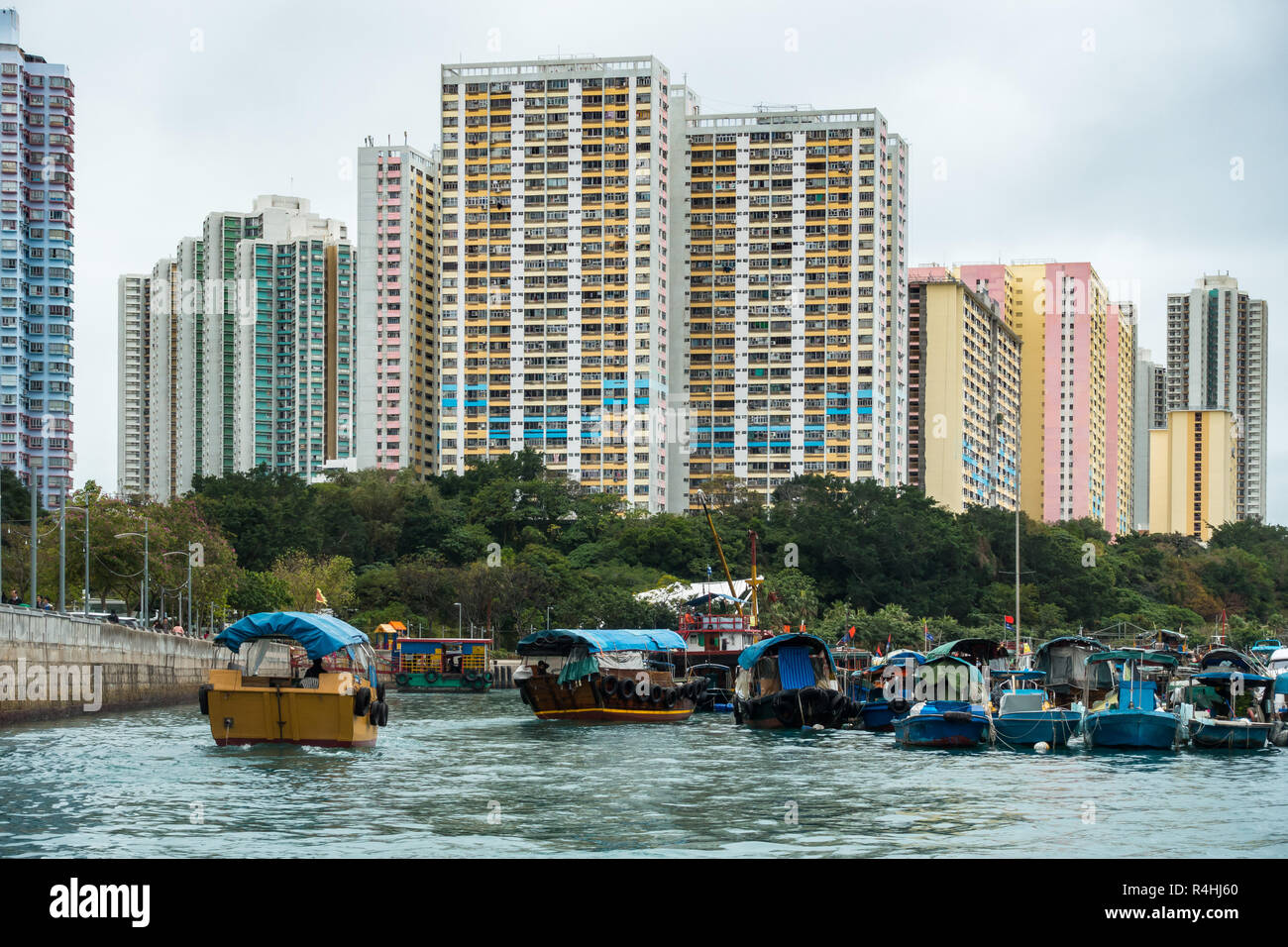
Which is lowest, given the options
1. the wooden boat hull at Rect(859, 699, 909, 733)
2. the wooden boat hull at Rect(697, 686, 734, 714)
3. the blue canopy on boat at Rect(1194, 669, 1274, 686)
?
the wooden boat hull at Rect(697, 686, 734, 714)

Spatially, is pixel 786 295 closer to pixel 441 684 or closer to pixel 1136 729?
pixel 441 684

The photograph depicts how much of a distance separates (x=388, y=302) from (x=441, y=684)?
206 feet

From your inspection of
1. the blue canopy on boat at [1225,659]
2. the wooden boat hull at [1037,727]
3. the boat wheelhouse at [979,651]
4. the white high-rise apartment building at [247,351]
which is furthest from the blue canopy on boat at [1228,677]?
the white high-rise apartment building at [247,351]

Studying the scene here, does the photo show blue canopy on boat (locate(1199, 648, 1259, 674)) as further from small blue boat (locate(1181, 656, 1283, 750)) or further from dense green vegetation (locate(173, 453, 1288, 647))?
dense green vegetation (locate(173, 453, 1288, 647))

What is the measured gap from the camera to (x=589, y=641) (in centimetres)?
4266

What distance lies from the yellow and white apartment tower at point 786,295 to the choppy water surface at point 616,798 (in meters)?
80.3

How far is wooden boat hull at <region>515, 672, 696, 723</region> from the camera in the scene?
142 feet

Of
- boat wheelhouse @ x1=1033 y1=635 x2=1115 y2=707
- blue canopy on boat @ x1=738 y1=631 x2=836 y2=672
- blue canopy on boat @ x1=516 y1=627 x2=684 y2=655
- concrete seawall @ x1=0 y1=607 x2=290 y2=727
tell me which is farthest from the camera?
blue canopy on boat @ x1=516 y1=627 x2=684 y2=655

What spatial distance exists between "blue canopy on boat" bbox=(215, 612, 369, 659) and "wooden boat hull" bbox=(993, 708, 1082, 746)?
15954 millimetres

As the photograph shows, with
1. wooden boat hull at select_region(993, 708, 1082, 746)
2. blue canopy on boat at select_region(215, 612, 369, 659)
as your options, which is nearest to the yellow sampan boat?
blue canopy on boat at select_region(215, 612, 369, 659)

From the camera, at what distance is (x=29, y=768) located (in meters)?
26.5

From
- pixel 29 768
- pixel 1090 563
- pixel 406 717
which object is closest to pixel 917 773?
pixel 29 768
